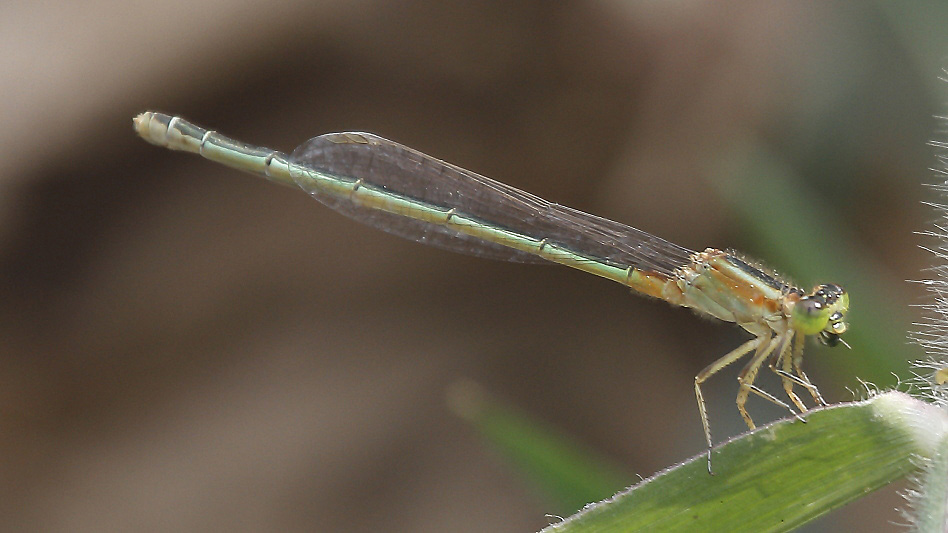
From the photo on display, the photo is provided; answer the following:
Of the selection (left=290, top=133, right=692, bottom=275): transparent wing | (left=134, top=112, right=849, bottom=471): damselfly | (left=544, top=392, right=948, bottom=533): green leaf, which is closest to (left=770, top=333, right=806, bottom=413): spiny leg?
(left=134, top=112, right=849, bottom=471): damselfly

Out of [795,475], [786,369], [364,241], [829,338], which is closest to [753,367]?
[786,369]

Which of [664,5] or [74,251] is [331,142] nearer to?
[74,251]

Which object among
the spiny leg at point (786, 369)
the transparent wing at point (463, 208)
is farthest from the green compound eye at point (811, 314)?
the transparent wing at point (463, 208)

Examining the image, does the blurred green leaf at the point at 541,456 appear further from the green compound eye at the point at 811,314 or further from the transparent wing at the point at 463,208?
the green compound eye at the point at 811,314

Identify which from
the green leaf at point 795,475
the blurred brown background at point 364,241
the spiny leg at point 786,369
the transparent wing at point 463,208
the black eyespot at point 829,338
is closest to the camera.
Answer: the green leaf at point 795,475

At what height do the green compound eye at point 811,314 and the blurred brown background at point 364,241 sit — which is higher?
the green compound eye at point 811,314

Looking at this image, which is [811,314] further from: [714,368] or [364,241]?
[364,241]

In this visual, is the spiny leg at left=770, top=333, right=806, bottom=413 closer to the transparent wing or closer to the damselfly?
the damselfly
